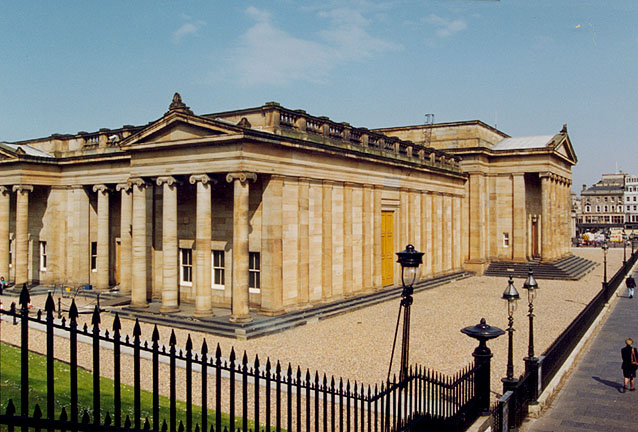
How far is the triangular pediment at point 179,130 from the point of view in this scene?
2164 centimetres

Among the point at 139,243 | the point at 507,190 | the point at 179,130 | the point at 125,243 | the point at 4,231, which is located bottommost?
the point at 125,243

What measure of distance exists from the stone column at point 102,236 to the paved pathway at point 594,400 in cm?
2466

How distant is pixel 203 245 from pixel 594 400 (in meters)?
14.6

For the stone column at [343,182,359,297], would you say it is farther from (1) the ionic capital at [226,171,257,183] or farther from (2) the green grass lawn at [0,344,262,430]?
(2) the green grass lawn at [0,344,262,430]

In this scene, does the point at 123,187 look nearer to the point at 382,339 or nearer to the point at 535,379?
the point at 382,339

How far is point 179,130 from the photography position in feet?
75.3

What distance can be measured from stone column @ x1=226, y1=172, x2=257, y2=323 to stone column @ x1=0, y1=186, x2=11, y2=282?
17237 millimetres

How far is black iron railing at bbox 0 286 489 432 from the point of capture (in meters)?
4.45

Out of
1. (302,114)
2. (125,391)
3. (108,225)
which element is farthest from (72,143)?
(125,391)

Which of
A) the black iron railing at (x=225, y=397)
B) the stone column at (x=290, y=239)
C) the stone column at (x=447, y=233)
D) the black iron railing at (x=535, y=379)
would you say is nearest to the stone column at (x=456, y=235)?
the stone column at (x=447, y=233)

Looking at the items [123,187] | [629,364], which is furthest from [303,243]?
[629,364]

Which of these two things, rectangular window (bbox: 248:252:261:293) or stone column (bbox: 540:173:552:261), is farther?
stone column (bbox: 540:173:552:261)

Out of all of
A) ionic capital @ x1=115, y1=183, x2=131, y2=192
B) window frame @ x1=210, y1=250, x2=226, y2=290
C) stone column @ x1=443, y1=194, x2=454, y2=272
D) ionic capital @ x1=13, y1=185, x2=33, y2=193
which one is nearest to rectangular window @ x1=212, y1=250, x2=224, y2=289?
window frame @ x1=210, y1=250, x2=226, y2=290

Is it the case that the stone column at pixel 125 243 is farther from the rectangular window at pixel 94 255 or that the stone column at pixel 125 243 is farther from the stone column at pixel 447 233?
the stone column at pixel 447 233
